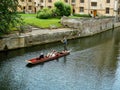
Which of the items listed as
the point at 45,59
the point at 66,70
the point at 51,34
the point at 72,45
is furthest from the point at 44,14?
the point at 66,70

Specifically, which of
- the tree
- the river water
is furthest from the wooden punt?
the tree

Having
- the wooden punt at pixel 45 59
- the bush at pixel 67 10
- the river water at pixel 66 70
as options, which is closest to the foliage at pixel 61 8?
the bush at pixel 67 10

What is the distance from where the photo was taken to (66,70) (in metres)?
49.1

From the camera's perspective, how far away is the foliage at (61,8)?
8694 cm

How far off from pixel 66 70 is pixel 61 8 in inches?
1608

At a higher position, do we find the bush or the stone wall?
the bush

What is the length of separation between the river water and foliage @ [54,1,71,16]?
71.5 feet

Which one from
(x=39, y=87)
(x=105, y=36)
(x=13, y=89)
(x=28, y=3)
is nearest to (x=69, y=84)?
(x=39, y=87)

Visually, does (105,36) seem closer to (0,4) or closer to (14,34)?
(14,34)

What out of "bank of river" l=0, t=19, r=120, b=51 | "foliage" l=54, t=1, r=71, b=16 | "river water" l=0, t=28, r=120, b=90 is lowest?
"river water" l=0, t=28, r=120, b=90

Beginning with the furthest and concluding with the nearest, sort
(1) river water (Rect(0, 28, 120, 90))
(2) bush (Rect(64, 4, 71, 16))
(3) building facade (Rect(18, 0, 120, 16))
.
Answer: (3) building facade (Rect(18, 0, 120, 16)) < (2) bush (Rect(64, 4, 71, 16)) < (1) river water (Rect(0, 28, 120, 90))

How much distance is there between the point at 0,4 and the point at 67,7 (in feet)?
114

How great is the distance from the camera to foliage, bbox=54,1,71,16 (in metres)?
86.9

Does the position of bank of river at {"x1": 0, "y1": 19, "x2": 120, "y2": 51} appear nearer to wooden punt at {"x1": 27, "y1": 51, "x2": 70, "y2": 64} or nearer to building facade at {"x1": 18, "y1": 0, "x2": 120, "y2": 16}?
building facade at {"x1": 18, "y1": 0, "x2": 120, "y2": 16}
